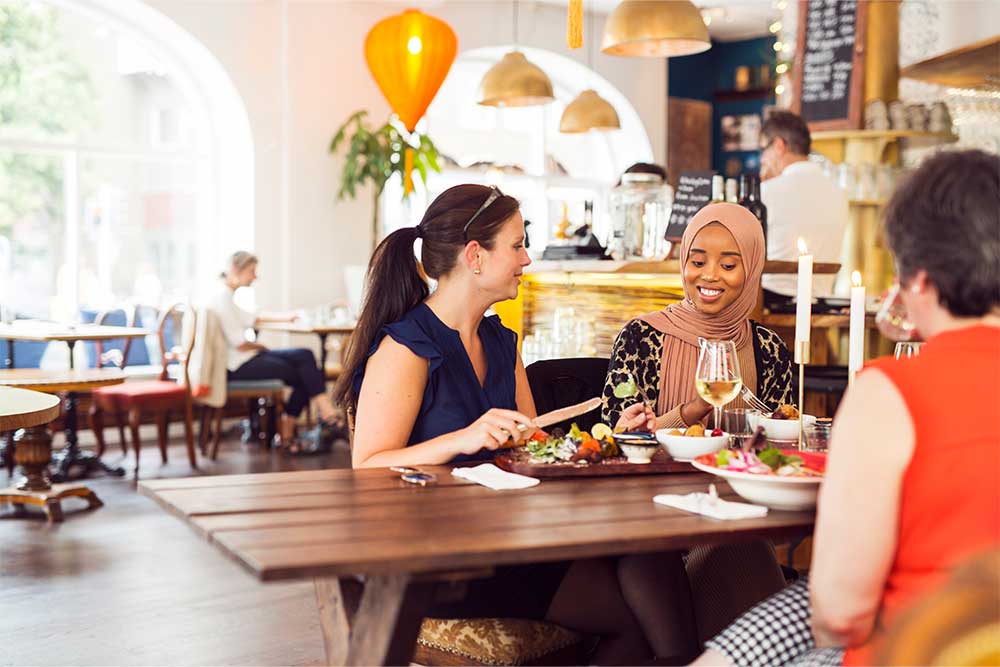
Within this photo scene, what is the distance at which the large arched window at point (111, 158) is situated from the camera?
7938 mm

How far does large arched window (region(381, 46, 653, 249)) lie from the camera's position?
33.8 feet

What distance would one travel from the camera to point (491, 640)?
2.08 metres

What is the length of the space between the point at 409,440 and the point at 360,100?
→ 7095mm

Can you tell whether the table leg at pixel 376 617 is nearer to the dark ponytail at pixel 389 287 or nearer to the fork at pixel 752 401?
the dark ponytail at pixel 389 287

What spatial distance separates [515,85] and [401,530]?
503 centimetres

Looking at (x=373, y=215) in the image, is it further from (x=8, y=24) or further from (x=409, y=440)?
(x=409, y=440)

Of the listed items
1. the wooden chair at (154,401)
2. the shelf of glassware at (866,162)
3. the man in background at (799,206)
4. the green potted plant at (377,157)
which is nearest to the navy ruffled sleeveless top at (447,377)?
the man in background at (799,206)

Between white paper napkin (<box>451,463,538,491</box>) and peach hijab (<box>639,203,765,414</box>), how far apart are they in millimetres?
1004

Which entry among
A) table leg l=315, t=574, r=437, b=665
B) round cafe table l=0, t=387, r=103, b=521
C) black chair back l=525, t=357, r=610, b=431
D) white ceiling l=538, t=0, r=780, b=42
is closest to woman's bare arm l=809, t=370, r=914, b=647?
table leg l=315, t=574, r=437, b=665

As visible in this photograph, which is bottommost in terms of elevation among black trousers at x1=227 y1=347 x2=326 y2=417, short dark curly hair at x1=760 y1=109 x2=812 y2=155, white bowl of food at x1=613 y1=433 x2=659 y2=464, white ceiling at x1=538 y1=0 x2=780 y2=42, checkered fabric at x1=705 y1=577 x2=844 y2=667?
black trousers at x1=227 y1=347 x2=326 y2=417

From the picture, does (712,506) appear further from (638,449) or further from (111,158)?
(111,158)

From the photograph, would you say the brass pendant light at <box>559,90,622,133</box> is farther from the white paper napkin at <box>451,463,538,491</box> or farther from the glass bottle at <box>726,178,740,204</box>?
the white paper napkin at <box>451,463,538,491</box>

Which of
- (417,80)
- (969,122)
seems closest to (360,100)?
(417,80)

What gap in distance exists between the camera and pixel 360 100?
9125 mm
